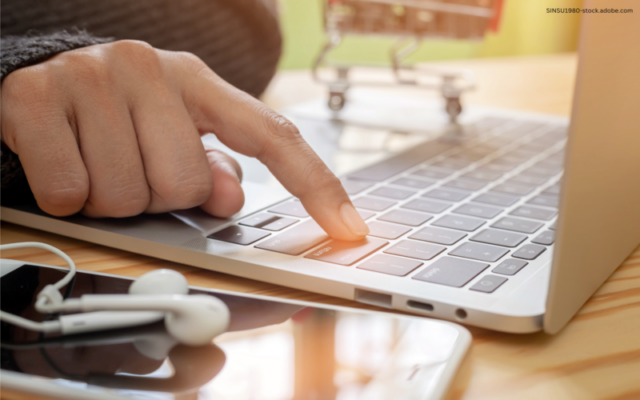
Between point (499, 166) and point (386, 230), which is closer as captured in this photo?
point (386, 230)

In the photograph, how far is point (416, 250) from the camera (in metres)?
0.35

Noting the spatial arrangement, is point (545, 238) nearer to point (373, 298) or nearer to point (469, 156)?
point (373, 298)

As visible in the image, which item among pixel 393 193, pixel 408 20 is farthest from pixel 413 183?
pixel 408 20

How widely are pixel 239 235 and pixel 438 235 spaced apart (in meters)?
0.13

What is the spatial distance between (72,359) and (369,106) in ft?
2.50

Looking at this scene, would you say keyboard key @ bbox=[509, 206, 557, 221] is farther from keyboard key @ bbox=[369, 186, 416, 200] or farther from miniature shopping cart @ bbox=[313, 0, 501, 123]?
miniature shopping cart @ bbox=[313, 0, 501, 123]

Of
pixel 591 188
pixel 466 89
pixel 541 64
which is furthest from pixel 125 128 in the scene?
pixel 541 64

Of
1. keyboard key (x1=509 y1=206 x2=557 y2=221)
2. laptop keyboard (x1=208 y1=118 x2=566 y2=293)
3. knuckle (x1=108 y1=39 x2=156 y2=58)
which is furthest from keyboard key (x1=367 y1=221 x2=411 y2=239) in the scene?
knuckle (x1=108 y1=39 x2=156 y2=58)

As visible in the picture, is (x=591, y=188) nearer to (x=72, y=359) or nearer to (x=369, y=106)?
(x=72, y=359)

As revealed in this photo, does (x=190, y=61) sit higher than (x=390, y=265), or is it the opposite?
(x=190, y=61)

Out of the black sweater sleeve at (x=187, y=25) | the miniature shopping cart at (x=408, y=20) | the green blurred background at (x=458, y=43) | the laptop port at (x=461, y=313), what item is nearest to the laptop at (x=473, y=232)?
the laptop port at (x=461, y=313)

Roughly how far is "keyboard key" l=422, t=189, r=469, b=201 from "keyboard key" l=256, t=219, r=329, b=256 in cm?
13

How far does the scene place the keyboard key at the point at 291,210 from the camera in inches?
16.6

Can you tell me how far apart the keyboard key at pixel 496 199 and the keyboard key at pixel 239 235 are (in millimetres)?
197
